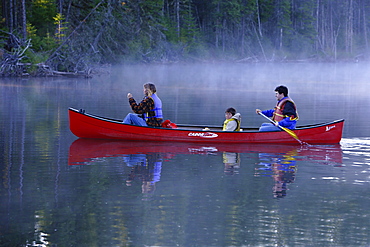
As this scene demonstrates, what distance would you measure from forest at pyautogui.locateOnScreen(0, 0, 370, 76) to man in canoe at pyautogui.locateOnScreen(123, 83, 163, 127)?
21112mm

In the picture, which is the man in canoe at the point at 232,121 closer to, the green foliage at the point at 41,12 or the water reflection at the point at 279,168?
the water reflection at the point at 279,168

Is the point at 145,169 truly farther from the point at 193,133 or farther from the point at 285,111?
the point at 285,111

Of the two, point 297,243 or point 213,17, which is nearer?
point 297,243

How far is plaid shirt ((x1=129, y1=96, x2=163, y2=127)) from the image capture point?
13820 mm

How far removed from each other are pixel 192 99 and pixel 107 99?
10.2 ft

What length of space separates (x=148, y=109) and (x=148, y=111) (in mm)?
57

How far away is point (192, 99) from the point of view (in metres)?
24.7

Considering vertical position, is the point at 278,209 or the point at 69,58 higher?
the point at 69,58

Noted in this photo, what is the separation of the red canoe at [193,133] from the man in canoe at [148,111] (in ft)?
0.76

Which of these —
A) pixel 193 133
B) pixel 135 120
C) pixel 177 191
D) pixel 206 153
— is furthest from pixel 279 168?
pixel 135 120

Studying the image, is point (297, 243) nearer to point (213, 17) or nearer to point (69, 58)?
point (69, 58)

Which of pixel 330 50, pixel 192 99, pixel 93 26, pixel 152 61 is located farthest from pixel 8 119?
pixel 330 50

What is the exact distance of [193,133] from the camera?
44.5ft

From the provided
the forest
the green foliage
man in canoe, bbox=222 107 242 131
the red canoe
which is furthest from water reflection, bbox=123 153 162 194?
the green foliage
